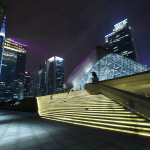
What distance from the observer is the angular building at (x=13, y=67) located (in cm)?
10769

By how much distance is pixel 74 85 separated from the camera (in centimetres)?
2375

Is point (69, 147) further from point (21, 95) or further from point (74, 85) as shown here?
point (21, 95)

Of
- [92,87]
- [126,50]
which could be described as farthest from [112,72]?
[126,50]

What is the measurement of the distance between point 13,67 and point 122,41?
122 m

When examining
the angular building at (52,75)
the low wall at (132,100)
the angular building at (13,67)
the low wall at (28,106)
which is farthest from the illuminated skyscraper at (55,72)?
the low wall at (132,100)

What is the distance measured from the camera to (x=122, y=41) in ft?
399

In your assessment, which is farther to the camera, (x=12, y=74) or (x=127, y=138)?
(x=12, y=74)

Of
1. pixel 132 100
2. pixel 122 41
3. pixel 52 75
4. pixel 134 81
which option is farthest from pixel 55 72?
pixel 132 100

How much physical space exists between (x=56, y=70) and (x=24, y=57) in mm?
40490

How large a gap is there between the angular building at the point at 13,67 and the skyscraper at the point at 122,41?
10565 centimetres

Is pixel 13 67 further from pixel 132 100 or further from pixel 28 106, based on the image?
pixel 132 100

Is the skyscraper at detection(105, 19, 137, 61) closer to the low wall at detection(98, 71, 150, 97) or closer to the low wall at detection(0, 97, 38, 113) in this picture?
the low wall at detection(98, 71, 150, 97)

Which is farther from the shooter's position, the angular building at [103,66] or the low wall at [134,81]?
the angular building at [103,66]

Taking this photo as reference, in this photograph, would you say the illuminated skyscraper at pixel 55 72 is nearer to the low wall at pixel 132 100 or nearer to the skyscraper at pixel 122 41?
the skyscraper at pixel 122 41
